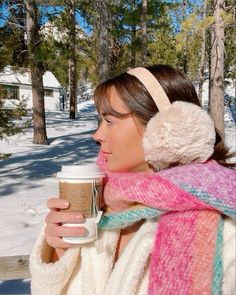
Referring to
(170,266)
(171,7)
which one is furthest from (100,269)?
(171,7)

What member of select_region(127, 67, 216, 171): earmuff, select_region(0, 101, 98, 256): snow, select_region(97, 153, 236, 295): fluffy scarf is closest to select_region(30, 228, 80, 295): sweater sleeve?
select_region(97, 153, 236, 295): fluffy scarf

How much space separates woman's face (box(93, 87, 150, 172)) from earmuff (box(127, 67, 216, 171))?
0.20ft

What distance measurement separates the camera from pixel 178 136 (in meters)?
1.29

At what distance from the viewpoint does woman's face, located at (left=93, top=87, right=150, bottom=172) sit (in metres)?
1.38

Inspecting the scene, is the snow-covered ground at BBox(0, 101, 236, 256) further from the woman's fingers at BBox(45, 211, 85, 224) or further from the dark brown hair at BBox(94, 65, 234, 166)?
the woman's fingers at BBox(45, 211, 85, 224)

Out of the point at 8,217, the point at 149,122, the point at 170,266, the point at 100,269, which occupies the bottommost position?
the point at 8,217

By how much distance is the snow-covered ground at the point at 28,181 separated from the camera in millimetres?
5492

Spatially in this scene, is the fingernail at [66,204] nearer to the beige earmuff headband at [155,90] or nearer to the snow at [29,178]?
the beige earmuff headband at [155,90]

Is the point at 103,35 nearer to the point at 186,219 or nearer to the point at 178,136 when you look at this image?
the point at 178,136

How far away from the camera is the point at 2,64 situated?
7.13m

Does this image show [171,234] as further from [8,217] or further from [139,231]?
[8,217]

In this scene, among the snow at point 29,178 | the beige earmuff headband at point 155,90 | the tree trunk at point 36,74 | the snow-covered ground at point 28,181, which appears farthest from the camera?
the tree trunk at point 36,74

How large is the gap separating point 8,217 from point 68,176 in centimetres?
576

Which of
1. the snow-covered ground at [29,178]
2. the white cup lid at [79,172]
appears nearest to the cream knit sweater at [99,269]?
the white cup lid at [79,172]
